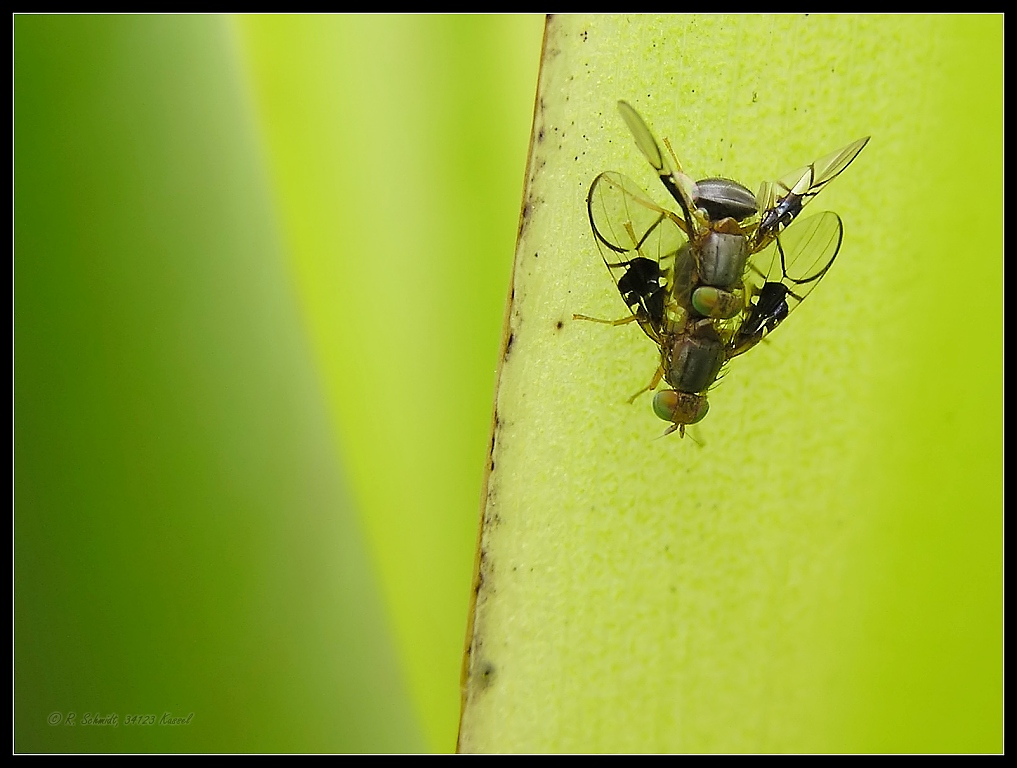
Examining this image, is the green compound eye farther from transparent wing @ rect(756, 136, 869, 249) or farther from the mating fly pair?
transparent wing @ rect(756, 136, 869, 249)

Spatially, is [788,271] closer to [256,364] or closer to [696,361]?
[696,361]

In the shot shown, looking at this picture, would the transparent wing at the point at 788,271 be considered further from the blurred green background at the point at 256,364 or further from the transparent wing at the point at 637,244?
the blurred green background at the point at 256,364

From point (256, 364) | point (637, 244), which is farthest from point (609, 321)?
point (256, 364)

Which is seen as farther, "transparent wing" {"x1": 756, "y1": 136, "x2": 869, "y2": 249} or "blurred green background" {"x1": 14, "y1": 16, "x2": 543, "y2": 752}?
"blurred green background" {"x1": 14, "y1": 16, "x2": 543, "y2": 752}

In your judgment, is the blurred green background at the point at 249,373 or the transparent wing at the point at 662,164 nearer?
the transparent wing at the point at 662,164

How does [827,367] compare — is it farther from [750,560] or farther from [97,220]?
[97,220]

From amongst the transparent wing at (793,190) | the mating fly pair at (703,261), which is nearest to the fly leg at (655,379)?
the mating fly pair at (703,261)

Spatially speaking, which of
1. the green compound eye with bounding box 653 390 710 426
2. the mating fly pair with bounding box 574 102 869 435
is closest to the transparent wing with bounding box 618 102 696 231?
the mating fly pair with bounding box 574 102 869 435

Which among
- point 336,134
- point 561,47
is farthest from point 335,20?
point 561,47
